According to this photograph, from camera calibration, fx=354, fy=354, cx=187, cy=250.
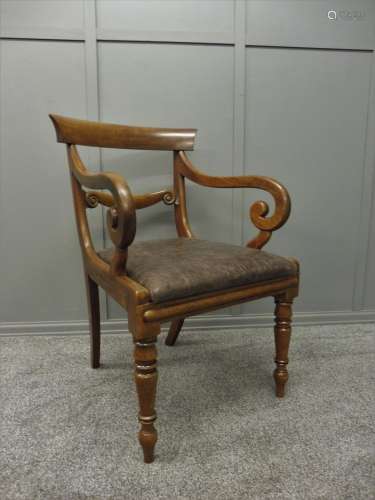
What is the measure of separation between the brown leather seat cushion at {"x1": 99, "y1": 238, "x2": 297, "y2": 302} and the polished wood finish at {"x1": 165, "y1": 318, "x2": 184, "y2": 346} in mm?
421

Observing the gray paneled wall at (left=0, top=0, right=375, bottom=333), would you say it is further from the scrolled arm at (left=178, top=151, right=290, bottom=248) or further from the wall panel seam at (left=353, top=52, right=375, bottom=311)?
the scrolled arm at (left=178, top=151, right=290, bottom=248)

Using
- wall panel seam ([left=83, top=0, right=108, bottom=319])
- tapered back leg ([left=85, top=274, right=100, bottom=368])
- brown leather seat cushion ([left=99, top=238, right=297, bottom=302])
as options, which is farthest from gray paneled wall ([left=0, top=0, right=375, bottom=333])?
brown leather seat cushion ([left=99, top=238, right=297, bottom=302])

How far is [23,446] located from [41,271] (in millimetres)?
752

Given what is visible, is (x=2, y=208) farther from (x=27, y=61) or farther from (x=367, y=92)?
(x=367, y=92)

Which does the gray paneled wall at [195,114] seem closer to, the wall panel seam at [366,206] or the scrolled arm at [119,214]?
the wall panel seam at [366,206]

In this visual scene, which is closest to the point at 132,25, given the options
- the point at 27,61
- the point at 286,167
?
the point at 27,61

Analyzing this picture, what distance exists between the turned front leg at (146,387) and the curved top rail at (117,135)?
0.67m

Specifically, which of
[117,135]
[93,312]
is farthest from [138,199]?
[93,312]

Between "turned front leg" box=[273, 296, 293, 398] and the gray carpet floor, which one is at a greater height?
"turned front leg" box=[273, 296, 293, 398]

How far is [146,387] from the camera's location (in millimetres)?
782

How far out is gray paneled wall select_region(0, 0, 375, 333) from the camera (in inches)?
53.5

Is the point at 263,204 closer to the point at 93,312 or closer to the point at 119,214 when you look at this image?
the point at 119,214

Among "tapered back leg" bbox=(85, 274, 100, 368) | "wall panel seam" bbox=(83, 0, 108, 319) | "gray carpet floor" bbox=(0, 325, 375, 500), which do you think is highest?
"wall panel seam" bbox=(83, 0, 108, 319)

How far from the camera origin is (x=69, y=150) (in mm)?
1067
